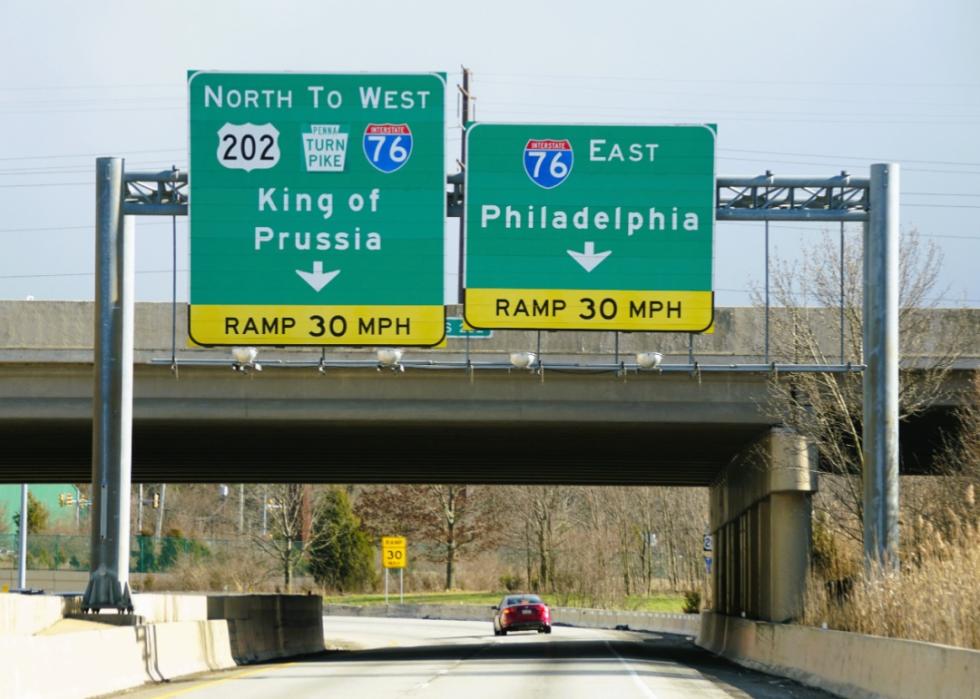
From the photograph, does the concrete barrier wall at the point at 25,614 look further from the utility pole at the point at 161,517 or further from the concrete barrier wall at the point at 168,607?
the utility pole at the point at 161,517

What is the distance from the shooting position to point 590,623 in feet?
232

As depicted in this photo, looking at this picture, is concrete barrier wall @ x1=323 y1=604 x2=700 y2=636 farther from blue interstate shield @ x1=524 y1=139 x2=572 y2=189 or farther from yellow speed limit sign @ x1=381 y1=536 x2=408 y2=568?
blue interstate shield @ x1=524 y1=139 x2=572 y2=189

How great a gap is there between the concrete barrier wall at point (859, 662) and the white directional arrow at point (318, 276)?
961 cm

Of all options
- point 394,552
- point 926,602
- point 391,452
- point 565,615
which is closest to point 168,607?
point 391,452

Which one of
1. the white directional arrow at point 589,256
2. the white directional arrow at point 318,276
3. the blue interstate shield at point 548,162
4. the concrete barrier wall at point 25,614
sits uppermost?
the blue interstate shield at point 548,162

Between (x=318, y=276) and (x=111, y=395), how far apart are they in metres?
3.85

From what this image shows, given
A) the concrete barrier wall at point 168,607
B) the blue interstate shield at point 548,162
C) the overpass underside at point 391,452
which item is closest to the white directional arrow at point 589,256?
the blue interstate shield at point 548,162

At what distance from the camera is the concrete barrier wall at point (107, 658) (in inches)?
704

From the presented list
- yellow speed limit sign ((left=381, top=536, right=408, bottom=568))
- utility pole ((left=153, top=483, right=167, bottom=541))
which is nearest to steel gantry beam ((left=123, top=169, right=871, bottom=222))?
yellow speed limit sign ((left=381, top=536, right=408, bottom=568))

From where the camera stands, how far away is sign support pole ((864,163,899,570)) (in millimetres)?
26641

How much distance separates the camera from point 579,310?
26.6m

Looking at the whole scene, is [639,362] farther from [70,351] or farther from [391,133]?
[70,351]

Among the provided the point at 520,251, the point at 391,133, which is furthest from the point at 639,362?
the point at 391,133

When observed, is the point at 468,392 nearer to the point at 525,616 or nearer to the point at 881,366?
the point at 881,366
